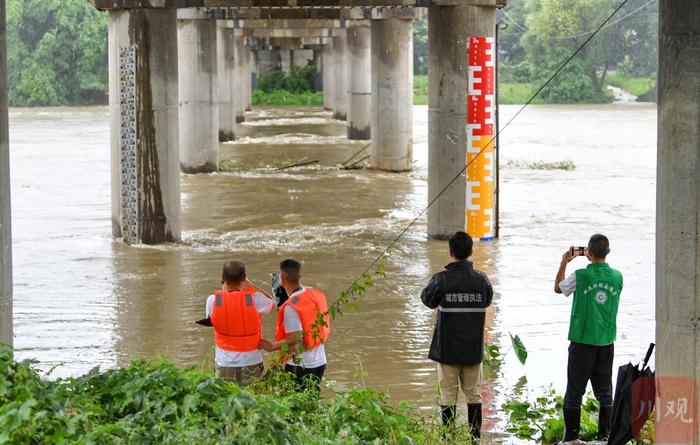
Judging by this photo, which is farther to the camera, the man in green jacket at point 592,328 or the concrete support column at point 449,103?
the concrete support column at point 449,103

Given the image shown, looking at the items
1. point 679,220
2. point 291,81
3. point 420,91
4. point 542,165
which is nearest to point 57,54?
point 291,81

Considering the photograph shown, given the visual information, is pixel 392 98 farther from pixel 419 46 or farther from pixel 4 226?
pixel 419 46

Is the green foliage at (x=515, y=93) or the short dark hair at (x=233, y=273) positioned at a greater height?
the short dark hair at (x=233, y=273)

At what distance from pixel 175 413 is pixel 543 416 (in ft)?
12.4

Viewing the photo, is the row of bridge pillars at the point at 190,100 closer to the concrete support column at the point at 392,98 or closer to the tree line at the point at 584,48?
the concrete support column at the point at 392,98

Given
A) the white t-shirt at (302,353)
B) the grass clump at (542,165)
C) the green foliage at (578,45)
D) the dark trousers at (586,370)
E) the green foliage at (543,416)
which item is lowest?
the grass clump at (542,165)

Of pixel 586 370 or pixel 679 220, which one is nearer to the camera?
pixel 679 220

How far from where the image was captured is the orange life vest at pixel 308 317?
29.4 feet

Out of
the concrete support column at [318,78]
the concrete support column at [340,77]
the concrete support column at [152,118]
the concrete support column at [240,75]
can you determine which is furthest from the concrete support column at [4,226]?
the concrete support column at [318,78]

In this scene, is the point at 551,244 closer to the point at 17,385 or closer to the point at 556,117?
the point at 17,385

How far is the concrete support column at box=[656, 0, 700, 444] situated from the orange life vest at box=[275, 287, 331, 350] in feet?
7.52

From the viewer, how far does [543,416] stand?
33.6 ft

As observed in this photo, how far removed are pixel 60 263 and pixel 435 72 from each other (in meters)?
6.61

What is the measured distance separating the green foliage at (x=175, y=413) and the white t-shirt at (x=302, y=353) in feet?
1.27
